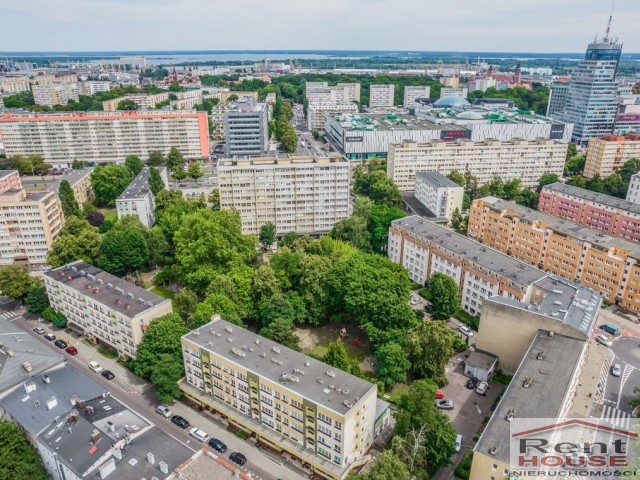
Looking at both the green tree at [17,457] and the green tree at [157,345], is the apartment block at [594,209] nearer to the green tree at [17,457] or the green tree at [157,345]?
the green tree at [157,345]

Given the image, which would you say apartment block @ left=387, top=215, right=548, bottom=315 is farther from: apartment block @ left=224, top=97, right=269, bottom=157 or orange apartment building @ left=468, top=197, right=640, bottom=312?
apartment block @ left=224, top=97, right=269, bottom=157

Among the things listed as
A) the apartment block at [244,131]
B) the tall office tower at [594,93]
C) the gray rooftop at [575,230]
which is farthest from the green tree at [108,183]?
the tall office tower at [594,93]

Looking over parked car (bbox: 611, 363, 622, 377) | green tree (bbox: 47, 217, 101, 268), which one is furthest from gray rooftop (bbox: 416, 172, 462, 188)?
green tree (bbox: 47, 217, 101, 268)

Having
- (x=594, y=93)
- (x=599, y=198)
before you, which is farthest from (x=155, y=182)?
(x=594, y=93)

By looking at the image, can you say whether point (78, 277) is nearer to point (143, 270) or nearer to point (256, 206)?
point (143, 270)

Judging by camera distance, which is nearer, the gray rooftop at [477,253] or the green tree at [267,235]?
the gray rooftop at [477,253]
